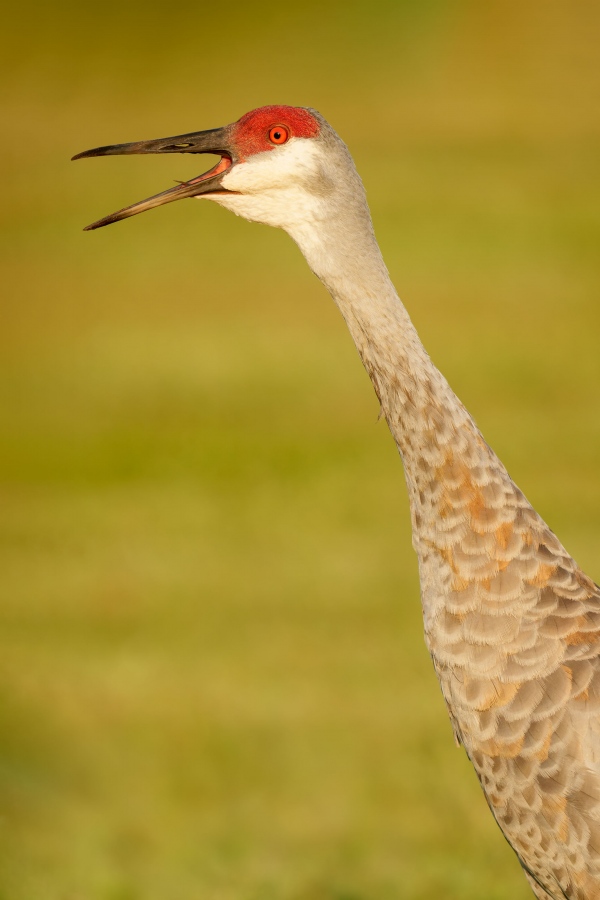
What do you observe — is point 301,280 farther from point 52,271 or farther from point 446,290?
point 52,271

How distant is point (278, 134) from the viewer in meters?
3.25

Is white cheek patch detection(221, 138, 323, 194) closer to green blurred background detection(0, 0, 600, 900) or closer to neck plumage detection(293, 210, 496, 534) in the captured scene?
neck plumage detection(293, 210, 496, 534)

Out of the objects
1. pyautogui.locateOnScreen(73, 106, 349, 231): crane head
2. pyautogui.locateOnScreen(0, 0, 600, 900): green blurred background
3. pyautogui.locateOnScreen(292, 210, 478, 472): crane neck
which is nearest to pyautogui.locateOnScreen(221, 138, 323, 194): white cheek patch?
pyautogui.locateOnScreen(73, 106, 349, 231): crane head

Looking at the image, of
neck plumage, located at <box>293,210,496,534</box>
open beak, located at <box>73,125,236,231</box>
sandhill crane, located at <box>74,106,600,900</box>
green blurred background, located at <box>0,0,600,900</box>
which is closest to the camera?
sandhill crane, located at <box>74,106,600,900</box>

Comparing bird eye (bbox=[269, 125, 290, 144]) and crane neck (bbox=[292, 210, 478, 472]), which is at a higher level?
bird eye (bbox=[269, 125, 290, 144])

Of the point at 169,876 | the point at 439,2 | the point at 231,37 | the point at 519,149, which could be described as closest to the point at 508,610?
the point at 169,876

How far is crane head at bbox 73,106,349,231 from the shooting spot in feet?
10.6

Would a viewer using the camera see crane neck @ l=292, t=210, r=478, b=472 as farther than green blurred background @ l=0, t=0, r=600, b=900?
No

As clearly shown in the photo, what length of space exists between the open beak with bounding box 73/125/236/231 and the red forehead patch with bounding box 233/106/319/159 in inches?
1.3

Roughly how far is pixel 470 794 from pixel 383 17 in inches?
776

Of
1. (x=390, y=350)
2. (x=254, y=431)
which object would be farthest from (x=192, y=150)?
(x=254, y=431)

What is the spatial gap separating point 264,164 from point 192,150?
7.9 inches

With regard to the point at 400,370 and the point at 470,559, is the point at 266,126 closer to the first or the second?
the point at 400,370

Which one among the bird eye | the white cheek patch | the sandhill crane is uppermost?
the bird eye
